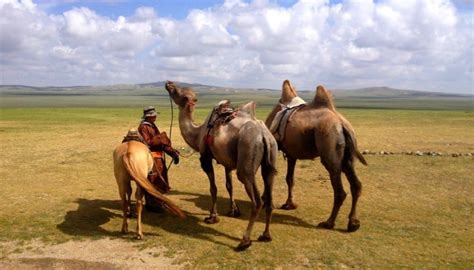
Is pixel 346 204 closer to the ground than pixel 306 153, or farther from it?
closer to the ground

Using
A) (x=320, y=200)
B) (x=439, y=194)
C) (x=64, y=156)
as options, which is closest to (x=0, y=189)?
(x=64, y=156)

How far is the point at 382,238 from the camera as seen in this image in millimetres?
7773

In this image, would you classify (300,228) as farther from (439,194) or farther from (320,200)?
(439,194)

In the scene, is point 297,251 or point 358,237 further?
point 358,237

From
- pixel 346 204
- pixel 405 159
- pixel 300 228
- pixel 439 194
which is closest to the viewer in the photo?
pixel 300 228

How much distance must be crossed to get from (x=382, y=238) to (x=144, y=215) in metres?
4.79

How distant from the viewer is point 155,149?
912cm

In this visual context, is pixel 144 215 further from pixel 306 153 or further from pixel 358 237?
pixel 358 237

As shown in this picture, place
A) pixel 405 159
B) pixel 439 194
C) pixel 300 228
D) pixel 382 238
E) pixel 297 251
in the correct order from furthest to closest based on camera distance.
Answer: pixel 405 159
pixel 439 194
pixel 300 228
pixel 382 238
pixel 297 251

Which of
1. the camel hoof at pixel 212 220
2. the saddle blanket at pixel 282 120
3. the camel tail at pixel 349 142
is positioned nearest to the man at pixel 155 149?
the camel hoof at pixel 212 220

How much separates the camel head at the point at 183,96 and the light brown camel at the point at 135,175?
1.52m

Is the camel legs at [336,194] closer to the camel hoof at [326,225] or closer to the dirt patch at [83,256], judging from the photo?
the camel hoof at [326,225]

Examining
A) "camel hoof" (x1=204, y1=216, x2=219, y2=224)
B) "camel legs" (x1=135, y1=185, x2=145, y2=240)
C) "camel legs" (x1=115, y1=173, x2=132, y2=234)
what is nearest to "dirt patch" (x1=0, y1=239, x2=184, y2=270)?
"camel legs" (x1=135, y1=185, x2=145, y2=240)

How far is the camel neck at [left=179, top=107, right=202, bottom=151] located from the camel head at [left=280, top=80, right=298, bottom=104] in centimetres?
233
